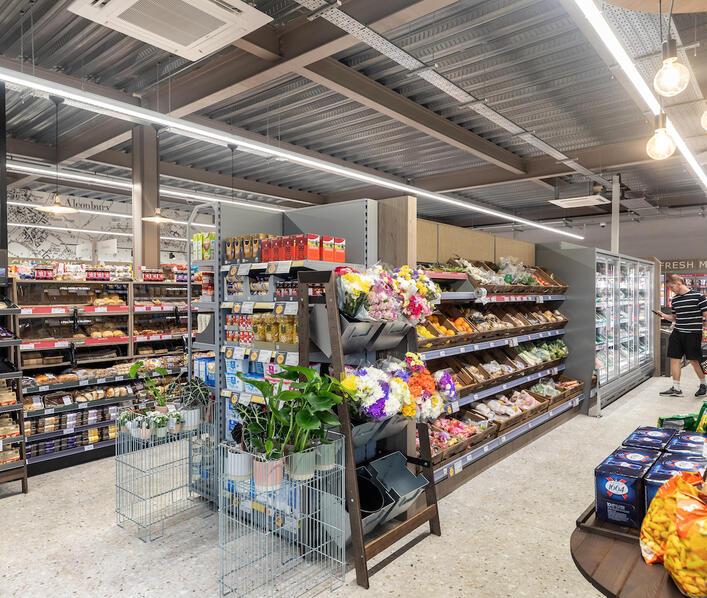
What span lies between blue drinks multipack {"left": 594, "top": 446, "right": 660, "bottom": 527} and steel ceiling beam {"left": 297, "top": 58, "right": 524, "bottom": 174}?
504 centimetres

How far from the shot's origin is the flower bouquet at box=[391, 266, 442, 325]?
3.20 meters

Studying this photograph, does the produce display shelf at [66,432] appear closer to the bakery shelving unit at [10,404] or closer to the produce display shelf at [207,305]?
the bakery shelving unit at [10,404]

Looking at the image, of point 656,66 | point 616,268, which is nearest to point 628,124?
point 616,268

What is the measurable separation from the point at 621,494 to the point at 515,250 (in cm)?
548

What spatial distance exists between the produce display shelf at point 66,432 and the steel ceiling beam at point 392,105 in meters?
4.31

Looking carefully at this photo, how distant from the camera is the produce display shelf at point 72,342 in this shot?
201 inches

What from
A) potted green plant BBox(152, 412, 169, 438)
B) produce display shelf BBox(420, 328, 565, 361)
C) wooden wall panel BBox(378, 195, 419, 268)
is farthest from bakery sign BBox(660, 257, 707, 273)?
potted green plant BBox(152, 412, 169, 438)

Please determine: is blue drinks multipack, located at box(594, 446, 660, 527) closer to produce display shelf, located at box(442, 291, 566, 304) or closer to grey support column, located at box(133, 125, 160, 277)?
produce display shelf, located at box(442, 291, 566, 304)

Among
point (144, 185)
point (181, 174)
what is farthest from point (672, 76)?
point (181, 174)

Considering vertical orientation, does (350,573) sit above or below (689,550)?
below

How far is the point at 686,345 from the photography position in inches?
326

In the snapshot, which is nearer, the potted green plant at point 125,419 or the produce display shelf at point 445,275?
the potted green plant at point 125,419

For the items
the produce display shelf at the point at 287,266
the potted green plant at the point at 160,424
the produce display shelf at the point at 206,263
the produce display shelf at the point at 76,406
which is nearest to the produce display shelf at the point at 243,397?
the potted green plant at the point at 160,424

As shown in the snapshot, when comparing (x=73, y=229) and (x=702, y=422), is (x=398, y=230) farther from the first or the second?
(x=73, y=229)
